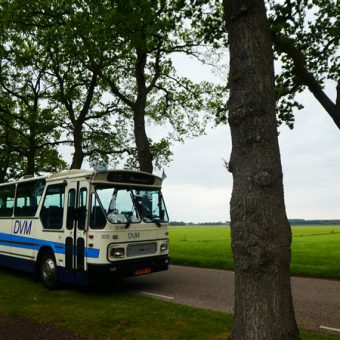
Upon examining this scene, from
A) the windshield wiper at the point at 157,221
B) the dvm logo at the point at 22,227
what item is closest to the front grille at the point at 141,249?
the windshield wiper at the point at 157,221

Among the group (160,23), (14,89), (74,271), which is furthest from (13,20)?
(74,271)

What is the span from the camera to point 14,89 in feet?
87.5

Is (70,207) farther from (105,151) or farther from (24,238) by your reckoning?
(105,151)

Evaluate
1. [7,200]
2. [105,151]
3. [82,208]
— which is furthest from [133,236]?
Result: [105,151]

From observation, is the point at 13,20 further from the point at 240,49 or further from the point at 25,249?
the point at 240,49

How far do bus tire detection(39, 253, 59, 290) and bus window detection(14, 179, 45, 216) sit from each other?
1.59 metres

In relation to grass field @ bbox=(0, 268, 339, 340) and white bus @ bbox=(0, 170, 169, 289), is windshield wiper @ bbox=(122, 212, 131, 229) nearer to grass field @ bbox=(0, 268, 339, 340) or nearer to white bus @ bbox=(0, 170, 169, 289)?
white bus @ bbox=(0, 170, 169, 289)

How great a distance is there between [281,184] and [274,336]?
1.75m

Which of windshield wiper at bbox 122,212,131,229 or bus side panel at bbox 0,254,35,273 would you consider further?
bus side panel at bbox 0,254,35,273

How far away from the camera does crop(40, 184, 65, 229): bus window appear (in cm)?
1065

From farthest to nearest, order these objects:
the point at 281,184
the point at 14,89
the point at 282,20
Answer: the point at 14,89 → the point at 282,20 → the point at 281,184

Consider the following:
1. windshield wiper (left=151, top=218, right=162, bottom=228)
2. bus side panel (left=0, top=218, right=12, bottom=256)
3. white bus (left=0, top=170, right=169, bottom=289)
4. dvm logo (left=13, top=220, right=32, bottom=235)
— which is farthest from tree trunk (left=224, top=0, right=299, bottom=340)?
bus side panel (left=0, top=218, right=12, bottom=256)

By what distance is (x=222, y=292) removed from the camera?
9.91 m

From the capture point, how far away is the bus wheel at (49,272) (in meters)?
10.5
